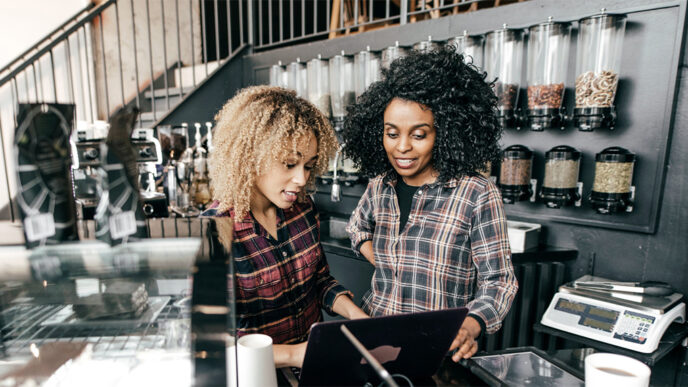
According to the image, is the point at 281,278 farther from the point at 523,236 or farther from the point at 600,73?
the point at 600,73

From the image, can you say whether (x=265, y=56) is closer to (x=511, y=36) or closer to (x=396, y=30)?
(x=396, y=30)

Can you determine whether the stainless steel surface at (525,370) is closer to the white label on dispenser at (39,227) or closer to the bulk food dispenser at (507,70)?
the white label on dispenser at (39,227)

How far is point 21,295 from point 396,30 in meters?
2.38

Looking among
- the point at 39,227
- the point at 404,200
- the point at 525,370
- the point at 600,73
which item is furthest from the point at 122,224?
the point at 600,73

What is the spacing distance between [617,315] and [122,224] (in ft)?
5.25

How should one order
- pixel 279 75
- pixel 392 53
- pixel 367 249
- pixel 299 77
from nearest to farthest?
pixel 367 249
pixel 392 53
pixel 299 77
pixel 279 75

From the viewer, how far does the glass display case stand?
575 millimetres

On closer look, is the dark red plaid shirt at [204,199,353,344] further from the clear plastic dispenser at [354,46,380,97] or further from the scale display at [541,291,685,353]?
the clear plastic dispenser at [354,46,380,97]

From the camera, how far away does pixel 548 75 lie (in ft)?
5.89

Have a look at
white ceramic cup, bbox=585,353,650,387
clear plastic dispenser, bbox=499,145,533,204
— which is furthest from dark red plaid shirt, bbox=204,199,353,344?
clear plastic dispenser, bbox=499,145,533,204

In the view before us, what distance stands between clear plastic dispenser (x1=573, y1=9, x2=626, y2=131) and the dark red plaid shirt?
1205mm

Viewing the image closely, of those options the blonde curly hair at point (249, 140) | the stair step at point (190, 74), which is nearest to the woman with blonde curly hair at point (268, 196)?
the blonde curly hair at point (249, 140)

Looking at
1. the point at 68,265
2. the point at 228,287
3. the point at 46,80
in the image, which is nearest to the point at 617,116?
the point at 228,287

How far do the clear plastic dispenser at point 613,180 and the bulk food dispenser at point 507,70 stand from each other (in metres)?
0.40
